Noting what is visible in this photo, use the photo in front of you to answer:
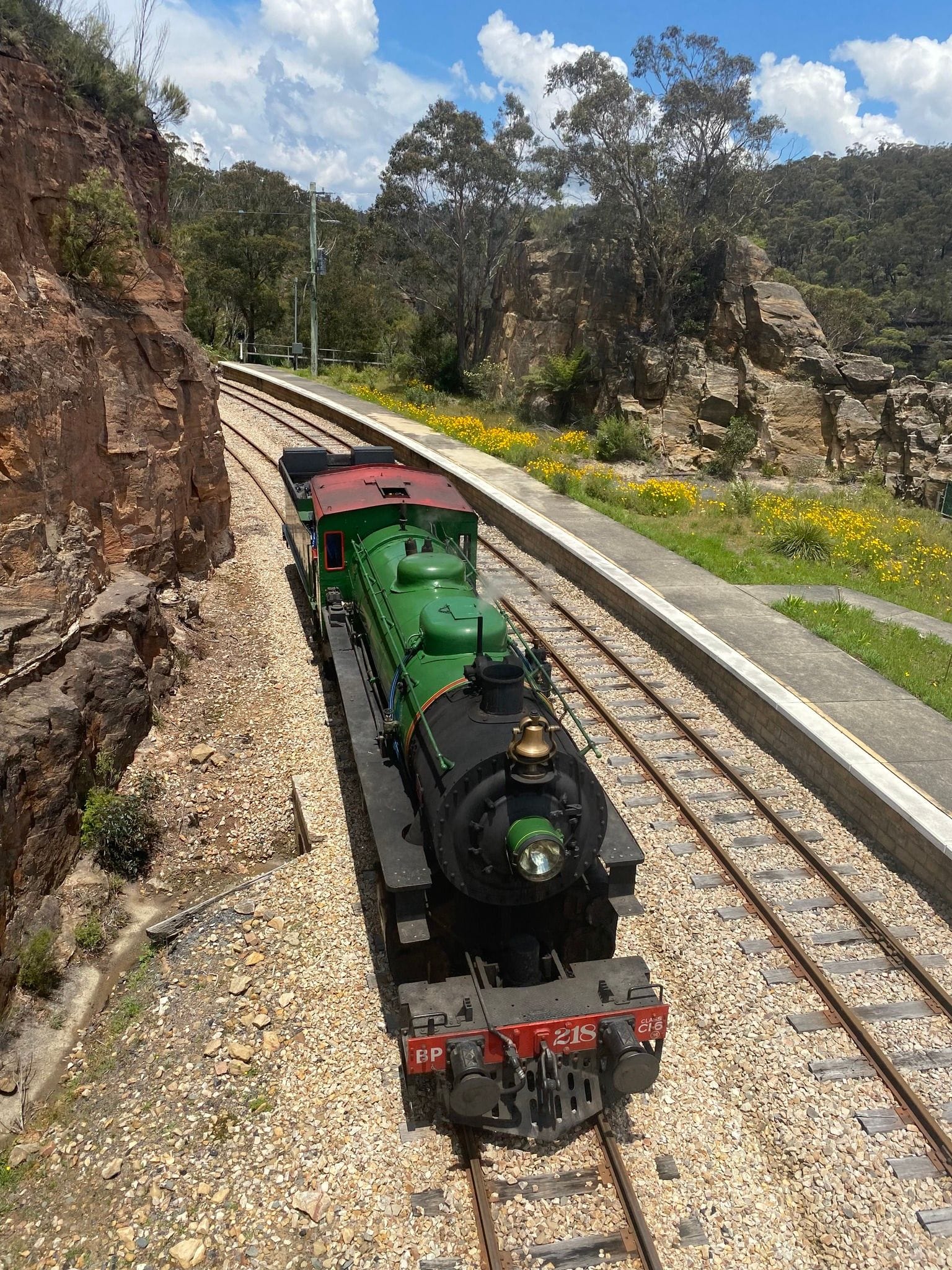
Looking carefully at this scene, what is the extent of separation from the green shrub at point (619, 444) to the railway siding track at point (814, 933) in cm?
1523

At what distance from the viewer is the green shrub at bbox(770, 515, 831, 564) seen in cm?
1722

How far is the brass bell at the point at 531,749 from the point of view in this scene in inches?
205

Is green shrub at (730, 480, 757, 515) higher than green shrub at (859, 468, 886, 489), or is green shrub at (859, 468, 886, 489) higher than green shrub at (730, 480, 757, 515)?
green shrub at (859, 468, 886, 489)

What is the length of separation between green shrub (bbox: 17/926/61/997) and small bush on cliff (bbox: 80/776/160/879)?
128cm

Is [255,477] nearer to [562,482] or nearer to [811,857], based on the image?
[562,482]

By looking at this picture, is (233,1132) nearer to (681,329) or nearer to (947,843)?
(947,843)

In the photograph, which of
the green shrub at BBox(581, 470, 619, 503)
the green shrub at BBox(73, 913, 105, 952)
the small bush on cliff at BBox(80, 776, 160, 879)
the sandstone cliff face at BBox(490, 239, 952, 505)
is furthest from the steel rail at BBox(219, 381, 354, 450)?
the green shrub at BBox(73, 913, 105, 952)

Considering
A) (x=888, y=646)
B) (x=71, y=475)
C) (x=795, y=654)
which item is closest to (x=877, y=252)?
(x=888, y=646)

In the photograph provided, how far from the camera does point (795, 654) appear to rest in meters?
12.5

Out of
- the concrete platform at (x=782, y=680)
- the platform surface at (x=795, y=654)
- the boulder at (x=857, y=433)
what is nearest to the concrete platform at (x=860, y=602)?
the platform surface at (x=795, y=654)

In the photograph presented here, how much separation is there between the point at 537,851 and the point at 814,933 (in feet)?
12.9

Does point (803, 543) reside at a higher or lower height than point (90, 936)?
higher

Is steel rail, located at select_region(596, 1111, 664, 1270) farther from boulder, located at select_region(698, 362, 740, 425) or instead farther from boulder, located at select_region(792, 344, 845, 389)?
boulder, located at select_region(792, 344, 845, 389)

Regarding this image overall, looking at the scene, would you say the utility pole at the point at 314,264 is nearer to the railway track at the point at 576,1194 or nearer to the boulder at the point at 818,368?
the boulder at the point at 818,368
